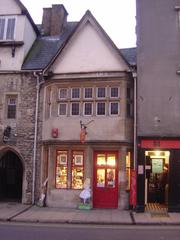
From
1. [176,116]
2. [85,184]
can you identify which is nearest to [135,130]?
[176,116]

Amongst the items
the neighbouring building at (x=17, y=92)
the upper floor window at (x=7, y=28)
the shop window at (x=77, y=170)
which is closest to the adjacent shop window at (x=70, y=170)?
the shop window at (x=77, y=170)

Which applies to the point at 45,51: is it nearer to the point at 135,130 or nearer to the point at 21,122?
the point at 21,122

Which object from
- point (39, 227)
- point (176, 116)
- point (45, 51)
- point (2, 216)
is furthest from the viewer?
point (45, 51)

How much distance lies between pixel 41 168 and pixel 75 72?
5099mm

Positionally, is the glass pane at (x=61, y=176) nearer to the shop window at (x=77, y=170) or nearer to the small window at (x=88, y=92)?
the shop window at (x=77, y=170)

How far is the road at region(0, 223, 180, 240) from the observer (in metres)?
13.7

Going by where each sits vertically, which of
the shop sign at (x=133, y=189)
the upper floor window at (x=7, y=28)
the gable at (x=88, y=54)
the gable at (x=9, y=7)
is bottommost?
the shop sign at (x=133, y=189)

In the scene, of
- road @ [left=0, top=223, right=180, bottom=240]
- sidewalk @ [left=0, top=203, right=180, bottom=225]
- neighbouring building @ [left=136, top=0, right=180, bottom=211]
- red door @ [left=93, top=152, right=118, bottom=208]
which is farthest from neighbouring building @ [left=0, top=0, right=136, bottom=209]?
road @ [left=0, top=223, right=180, bottom=240]

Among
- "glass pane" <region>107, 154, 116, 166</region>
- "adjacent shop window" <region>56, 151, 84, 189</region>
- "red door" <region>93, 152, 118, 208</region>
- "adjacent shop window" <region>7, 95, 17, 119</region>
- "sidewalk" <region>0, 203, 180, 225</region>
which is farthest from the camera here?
"adjacent shop window" <region>7, 95, 17, 119</region>

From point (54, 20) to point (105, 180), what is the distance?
11020 mm

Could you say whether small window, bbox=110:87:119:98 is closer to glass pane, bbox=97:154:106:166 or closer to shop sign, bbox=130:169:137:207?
glass pane, bbox=97:154:106:166

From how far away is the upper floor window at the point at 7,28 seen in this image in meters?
23.5

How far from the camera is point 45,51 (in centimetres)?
2425

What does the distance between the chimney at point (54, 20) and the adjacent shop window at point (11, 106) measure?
5.53m
